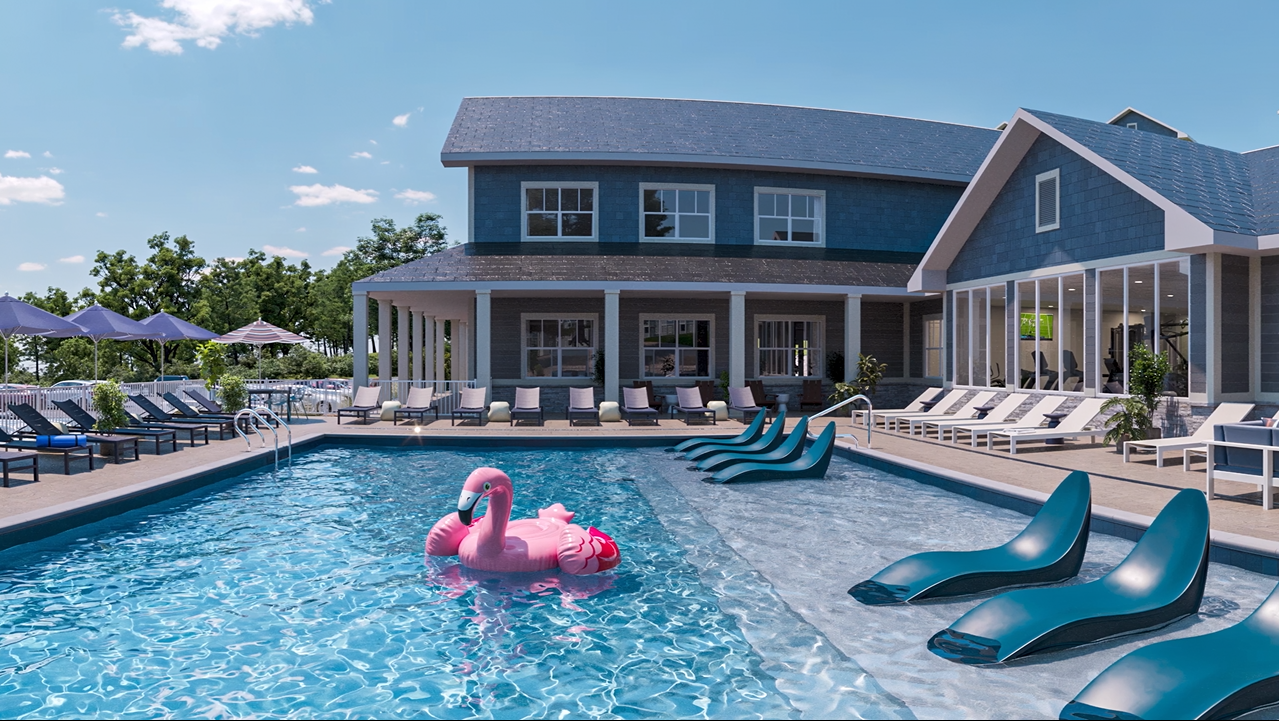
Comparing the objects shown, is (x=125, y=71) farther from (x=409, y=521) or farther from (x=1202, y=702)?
(x=1202, y=702)

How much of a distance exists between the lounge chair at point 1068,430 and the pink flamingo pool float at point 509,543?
8.72 m

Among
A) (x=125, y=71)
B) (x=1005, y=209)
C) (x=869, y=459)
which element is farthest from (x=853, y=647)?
(x=125, y=71)

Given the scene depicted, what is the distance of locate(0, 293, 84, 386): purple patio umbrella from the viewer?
586 inches

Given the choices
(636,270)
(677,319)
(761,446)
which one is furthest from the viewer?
(677,319)

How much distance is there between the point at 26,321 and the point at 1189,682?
19.4 meters

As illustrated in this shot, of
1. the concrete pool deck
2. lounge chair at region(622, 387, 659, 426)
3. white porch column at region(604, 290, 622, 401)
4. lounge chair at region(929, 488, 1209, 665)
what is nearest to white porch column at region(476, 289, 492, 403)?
the concrete pool deck

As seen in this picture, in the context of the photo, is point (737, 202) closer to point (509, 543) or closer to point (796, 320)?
point (796, 320)

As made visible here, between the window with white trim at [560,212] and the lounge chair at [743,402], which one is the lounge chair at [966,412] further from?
the window with white trim at [560,212]

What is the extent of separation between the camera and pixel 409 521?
8.71 metres

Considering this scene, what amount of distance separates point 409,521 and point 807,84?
2696 centimetres

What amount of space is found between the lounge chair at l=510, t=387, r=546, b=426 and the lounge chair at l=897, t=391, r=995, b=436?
8.24m

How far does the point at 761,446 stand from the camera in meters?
12.4

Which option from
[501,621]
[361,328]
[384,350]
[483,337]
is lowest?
[501,621]

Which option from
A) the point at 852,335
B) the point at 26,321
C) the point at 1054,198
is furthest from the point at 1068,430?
the point at 26,321
